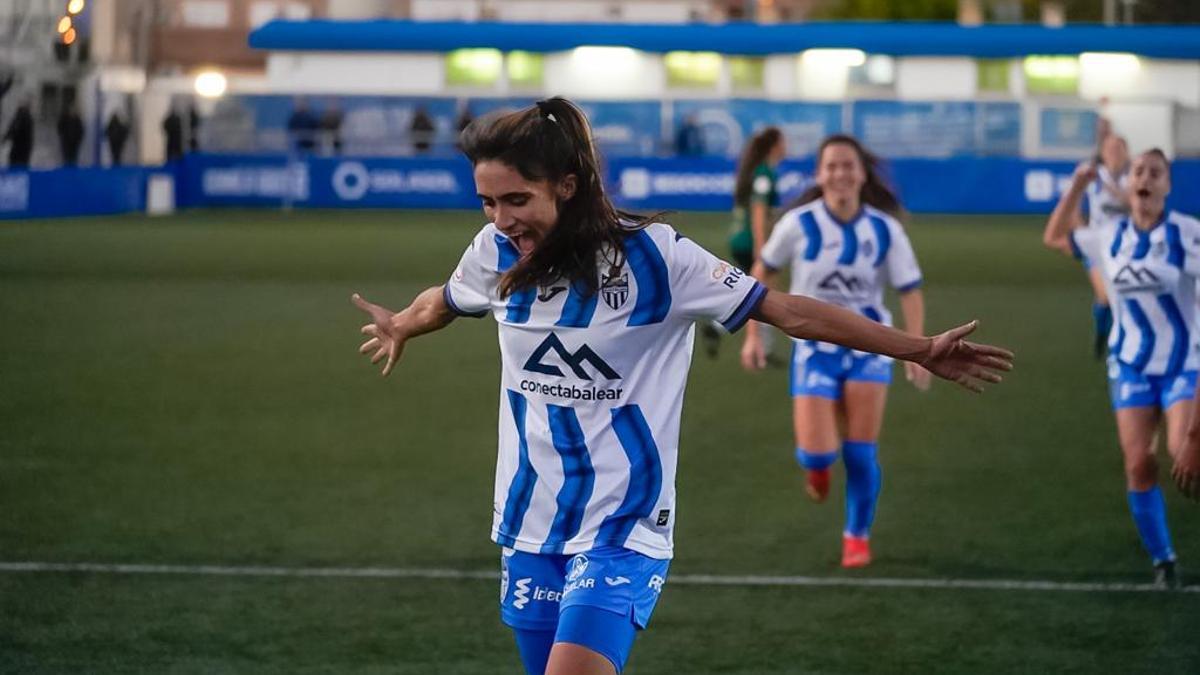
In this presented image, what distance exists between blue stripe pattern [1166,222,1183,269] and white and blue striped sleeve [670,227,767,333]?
4580mm

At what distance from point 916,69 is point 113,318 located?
3798 cm

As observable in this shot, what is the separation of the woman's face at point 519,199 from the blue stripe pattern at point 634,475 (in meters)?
0.49

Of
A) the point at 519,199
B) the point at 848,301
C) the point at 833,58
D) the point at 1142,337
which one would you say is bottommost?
the point at 1142,337

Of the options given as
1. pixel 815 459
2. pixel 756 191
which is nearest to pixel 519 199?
pixel 815 459

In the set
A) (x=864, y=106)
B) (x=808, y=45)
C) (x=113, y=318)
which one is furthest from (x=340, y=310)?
(x=808, y=45)

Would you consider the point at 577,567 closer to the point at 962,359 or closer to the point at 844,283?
the point at 962,359

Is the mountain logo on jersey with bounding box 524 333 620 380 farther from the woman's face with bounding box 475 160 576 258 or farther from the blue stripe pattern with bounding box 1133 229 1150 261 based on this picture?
the blue stripe pattern with bounding box 1133 229 1150 261

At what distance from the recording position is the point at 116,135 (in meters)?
40.9

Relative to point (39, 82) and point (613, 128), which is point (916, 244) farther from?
point (39, 82)

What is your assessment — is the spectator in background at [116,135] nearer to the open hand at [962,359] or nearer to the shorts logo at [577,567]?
the shorts logo at [577,567]

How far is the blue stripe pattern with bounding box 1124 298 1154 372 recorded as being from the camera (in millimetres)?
8891

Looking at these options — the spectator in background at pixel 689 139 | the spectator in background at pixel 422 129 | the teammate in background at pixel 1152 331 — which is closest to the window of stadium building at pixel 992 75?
the spectator in background at pixel 689 139

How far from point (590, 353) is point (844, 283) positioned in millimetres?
4891

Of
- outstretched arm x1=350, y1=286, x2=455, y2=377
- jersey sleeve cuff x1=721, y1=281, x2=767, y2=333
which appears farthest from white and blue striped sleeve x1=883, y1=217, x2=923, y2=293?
jersey sleeve cuff x1=721, y1=281, x2=767, y2=333
